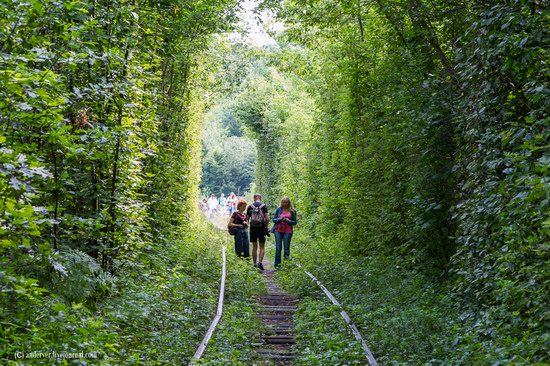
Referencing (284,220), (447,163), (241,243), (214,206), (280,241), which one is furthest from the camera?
(214,206)

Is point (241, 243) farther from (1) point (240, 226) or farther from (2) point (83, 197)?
(2) point (83, 197)

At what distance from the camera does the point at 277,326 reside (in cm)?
1018

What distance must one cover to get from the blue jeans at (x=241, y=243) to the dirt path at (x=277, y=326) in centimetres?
283

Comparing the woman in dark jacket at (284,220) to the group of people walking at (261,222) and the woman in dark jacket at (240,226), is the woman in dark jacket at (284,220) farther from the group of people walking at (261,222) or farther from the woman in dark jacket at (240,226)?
the woman in dark jacket at (240,226)

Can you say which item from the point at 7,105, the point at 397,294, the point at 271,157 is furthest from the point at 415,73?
the point at 271,157

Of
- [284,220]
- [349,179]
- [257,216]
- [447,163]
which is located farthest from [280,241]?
[447,163]

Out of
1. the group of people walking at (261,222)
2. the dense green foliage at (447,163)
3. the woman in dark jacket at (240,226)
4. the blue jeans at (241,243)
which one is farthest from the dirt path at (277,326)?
the blue jeans at (241,243)

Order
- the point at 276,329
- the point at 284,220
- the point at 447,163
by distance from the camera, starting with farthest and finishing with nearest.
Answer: the point at 284,220 → the point at 447,163 → the point at 276,329

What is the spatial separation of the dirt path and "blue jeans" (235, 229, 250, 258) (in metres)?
2.83

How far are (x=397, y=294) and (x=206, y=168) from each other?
86099mm

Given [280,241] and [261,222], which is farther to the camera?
[280,241]

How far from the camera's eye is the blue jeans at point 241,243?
17.3 meters

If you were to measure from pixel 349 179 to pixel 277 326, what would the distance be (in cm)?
920

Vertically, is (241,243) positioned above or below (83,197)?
below
